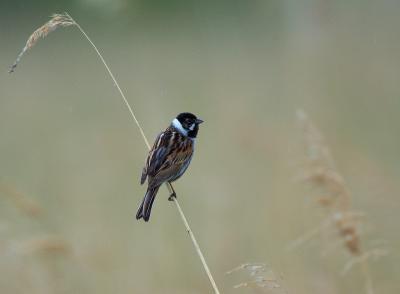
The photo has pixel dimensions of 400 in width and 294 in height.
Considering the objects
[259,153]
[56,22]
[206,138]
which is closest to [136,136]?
[206,138]

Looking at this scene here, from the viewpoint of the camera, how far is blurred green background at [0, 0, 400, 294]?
439 cm

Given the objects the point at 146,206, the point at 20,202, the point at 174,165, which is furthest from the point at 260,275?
the point at 20,202

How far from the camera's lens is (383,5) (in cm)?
879

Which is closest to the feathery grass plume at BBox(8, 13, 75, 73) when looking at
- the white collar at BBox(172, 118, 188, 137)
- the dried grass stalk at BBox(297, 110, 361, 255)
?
the dried grass stalk at BBox(297, 110, 361, 255)

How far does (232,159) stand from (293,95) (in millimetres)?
1573

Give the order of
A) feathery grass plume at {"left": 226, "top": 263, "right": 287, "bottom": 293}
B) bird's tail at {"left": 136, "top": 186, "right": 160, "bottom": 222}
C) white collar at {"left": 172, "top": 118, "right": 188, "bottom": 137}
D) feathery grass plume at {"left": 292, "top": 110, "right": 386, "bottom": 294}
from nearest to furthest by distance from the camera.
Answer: feathery grass plume at {"left": 226, "top": 263, "right": 287, "bottom": 293}, feathery grass plume at {"left": 292, "top": 110, "right": 386, "bottom": 294}, bird's tail at {"left": 136, "top": 186, "right": 160, "bottom": 222}, white collar at {"left": 172, "top": 118, "right": 188, "bottom": 137}

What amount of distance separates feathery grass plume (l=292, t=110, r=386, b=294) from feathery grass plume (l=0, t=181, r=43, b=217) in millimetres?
1288

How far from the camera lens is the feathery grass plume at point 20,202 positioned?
3.95 meters

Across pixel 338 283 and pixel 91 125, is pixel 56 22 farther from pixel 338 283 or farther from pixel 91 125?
pixel 91 125

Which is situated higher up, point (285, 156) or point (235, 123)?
point (235, 123)

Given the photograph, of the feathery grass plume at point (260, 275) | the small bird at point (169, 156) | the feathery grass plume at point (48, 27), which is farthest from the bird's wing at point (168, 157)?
the feathery grass plume at point (260, 275)

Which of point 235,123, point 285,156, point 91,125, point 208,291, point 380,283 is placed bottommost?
point 380,283

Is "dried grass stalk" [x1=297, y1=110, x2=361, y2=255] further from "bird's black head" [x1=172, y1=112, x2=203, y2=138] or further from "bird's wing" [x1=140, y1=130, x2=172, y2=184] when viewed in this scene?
"bird's black head" [x1=172, y1=112, x2=203, y2=138]

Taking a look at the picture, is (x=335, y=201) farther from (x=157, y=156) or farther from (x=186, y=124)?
(x=186, y=124)
